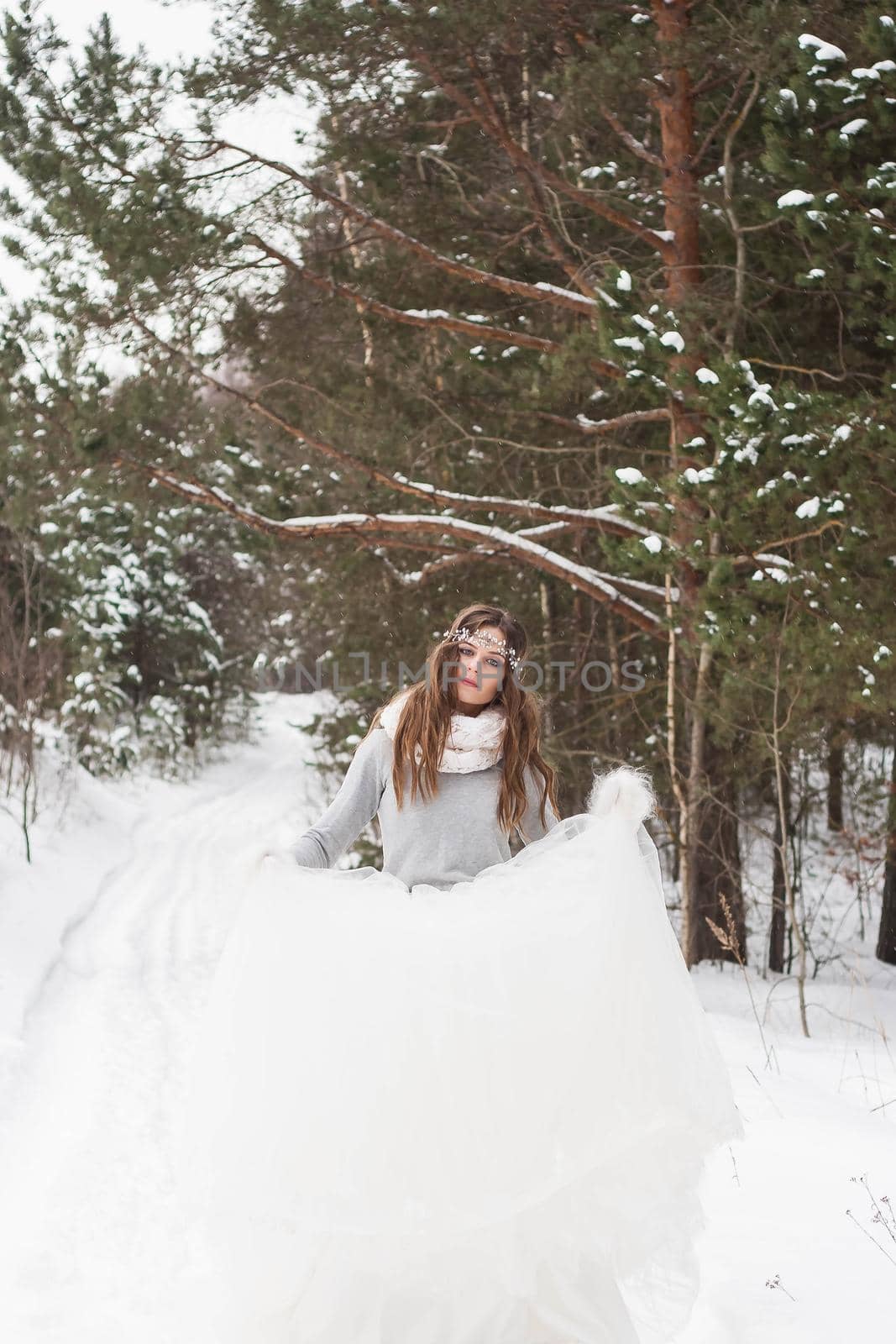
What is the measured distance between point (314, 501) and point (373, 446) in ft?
2.30

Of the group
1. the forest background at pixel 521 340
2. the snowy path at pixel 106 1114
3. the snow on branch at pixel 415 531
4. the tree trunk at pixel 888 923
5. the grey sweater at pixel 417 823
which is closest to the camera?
the grey sweater at pixel 417 823

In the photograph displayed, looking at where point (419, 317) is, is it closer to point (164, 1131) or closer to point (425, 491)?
point (425, 491)

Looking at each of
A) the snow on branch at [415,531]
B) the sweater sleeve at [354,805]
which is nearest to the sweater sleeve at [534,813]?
the sweater sleeve at [354,805]

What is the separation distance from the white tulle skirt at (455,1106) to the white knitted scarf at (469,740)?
1.10ft

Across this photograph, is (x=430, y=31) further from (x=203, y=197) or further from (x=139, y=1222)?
(x=139, y=1222)

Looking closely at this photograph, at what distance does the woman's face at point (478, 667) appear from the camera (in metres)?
3.08

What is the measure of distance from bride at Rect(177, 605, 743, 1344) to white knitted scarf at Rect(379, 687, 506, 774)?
0.30 meters

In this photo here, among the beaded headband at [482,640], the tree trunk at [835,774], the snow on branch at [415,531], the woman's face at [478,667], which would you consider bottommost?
the tree trunk at [835,774]

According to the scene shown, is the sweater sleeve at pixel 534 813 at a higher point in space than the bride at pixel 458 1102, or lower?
higher

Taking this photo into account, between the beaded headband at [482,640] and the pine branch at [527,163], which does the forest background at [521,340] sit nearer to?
the pine branch at [527,163]

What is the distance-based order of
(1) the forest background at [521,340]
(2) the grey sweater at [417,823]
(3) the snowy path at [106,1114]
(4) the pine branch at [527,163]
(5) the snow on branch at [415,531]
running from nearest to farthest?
(2) the grey sweater at [417,823]
(3) the snowy path at [106,1114]
(1) the forest background at [521,340]
(4) the pine branch at [527,163]
(5) the snow on branch at [415,531]

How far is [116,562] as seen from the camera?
20.0 metres

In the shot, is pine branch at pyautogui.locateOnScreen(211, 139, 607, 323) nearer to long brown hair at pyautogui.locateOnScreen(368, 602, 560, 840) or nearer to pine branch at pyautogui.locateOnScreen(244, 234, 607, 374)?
pine branch at pyautogui.locateOnScreen(244, 234, 607, 374)

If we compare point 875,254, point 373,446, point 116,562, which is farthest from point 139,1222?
point 116,562
